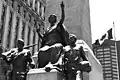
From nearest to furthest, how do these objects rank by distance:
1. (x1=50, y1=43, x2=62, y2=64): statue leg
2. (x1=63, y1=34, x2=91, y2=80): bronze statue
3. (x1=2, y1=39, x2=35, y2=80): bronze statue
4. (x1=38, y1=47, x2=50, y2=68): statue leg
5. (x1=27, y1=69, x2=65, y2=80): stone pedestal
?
(x1=27, y1=69, x2=65, y2=80): stone pedestal → (x1=63, y1=34, x2=91, y2=80): bronze statue → (x1=50, y1=43, x2=62, y2=64): statue leg → (x1=38, y1=47, x2=50, y2=68): statue leg → (x1=2, y1=39, x2=35, y2=80): bronze statue

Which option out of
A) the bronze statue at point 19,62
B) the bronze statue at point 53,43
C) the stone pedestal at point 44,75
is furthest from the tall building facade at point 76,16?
the stone pedestal at point 44,75

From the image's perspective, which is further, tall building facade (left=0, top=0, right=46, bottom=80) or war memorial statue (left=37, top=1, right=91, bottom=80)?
tall building facade (left=0, top=0, right=46, bottom=80)

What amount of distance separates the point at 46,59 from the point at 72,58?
36.5 inches

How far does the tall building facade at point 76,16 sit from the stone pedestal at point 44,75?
3620 mm

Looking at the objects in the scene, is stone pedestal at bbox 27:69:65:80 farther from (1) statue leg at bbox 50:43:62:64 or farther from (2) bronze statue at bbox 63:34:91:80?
(1) statue leg at bbox 50:43:62:64

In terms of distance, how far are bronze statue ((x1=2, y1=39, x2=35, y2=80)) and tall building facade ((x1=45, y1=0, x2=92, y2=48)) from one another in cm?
303

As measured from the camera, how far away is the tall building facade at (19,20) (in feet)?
117

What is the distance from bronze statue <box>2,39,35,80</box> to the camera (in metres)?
7.97

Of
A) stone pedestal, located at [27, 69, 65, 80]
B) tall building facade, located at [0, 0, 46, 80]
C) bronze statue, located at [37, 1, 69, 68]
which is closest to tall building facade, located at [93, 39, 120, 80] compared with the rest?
tall building facade, located at [0, 0, 46, 80]

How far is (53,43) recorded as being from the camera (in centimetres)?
812

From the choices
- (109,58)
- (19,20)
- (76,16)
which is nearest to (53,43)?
(76,16)

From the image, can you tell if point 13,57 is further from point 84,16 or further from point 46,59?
point 84,16

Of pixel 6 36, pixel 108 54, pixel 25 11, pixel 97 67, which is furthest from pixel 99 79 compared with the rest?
pixel 108 54

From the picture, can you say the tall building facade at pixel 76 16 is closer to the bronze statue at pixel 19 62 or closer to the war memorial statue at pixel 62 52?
the war memorial statue at pixel 62 52
